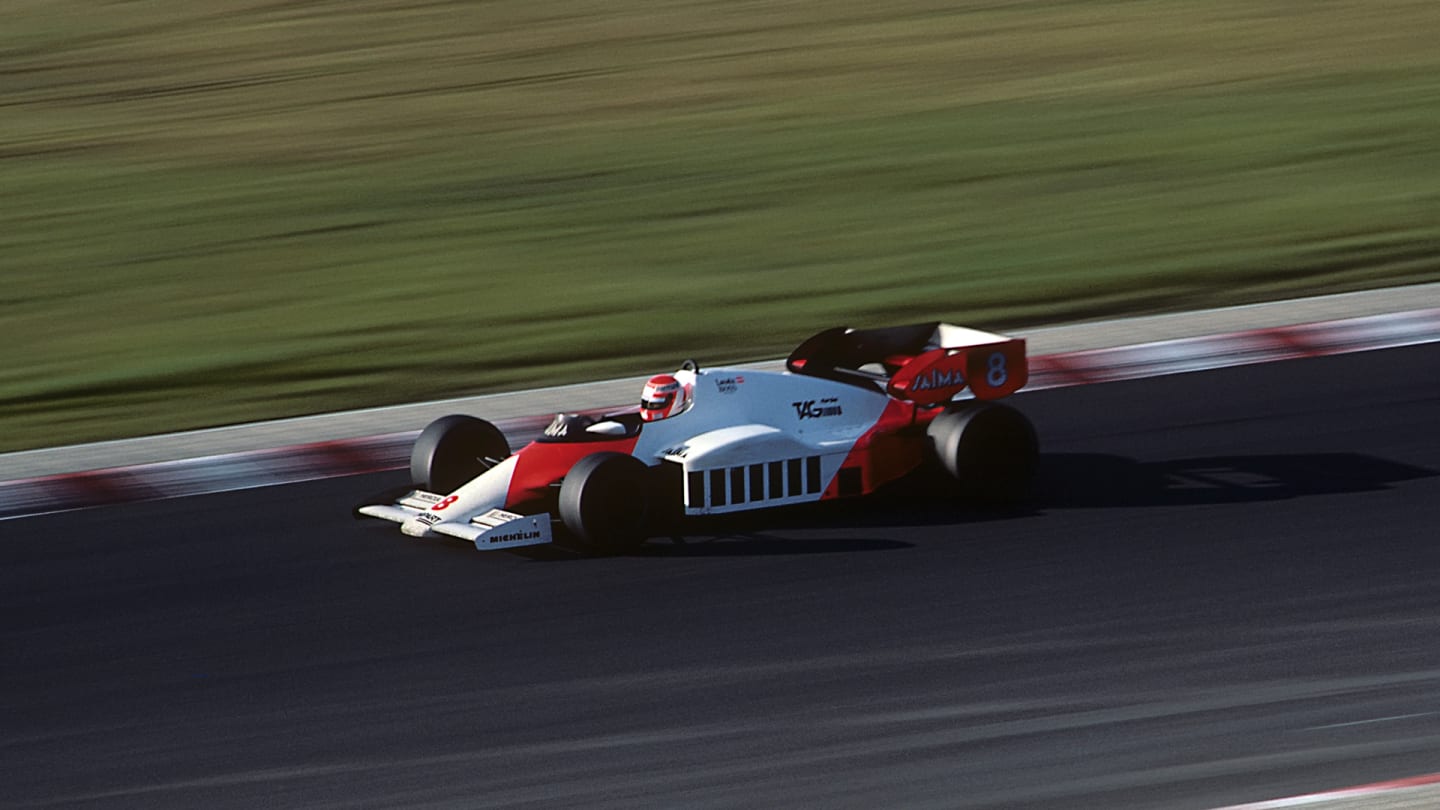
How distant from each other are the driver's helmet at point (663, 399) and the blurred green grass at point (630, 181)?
11.4ft

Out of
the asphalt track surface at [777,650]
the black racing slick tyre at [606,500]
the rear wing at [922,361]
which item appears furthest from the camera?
the rear wing at [922,361]

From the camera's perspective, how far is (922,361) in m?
8.45

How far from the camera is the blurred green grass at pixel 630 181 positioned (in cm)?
1280

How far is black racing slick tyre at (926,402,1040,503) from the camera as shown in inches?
326

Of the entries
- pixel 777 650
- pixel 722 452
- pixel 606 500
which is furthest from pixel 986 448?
pixel 777 650

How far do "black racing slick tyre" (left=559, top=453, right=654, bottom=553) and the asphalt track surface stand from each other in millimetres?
147

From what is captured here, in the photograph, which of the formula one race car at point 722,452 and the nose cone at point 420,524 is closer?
the formula one race car at point 722,452

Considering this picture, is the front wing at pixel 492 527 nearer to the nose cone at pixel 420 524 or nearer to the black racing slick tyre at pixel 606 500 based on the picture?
the nose cone at pixel 420 524

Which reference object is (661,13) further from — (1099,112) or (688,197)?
(688,197)

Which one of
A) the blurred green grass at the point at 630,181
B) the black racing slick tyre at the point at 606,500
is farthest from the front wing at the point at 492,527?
the blurred green grass at the point at 630,181

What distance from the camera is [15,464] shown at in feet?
32.8

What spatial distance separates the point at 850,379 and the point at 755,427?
2.01 ft

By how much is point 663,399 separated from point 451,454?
0.94 m

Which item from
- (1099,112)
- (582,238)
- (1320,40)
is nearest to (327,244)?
(582,238)
